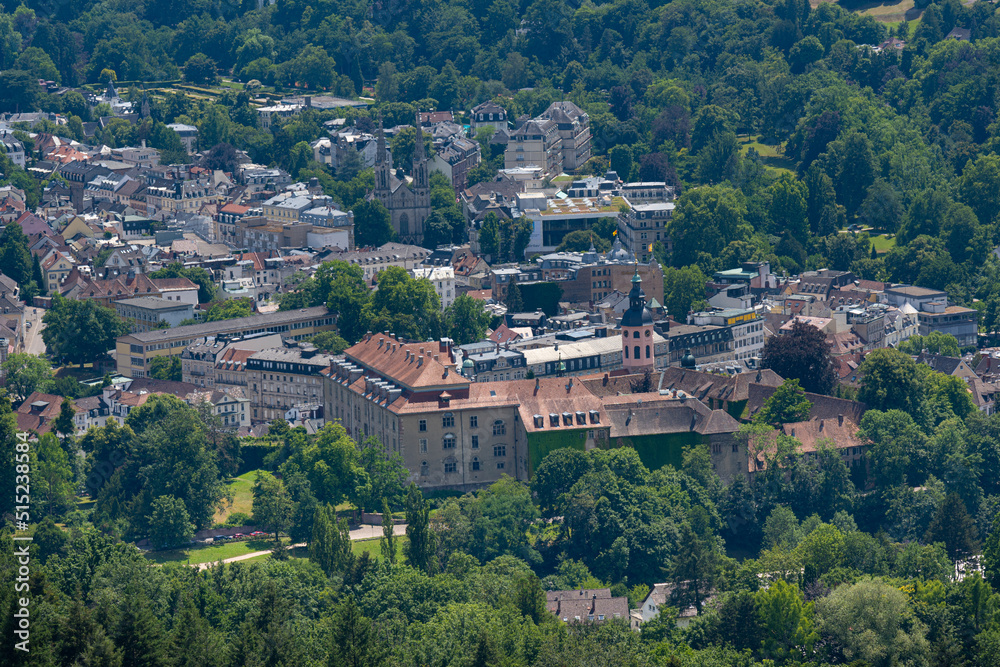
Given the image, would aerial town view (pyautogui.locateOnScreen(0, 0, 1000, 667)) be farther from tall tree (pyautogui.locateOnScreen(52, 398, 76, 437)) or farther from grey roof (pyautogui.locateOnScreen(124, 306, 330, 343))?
tall tree (pyautogui.locateOnScreen(52, 398, 76, 437))

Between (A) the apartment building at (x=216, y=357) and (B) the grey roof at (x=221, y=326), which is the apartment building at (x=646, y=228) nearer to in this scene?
(B) the grey roof at (x=221, y=326)

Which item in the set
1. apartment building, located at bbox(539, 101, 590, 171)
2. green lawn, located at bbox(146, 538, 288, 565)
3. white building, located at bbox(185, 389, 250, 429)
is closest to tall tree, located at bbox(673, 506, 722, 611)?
green lawn, located at bbox(146, 538, 288, 565)

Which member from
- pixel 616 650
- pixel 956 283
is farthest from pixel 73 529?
pixel 956 283

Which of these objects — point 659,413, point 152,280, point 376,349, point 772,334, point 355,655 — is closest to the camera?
point 355,655

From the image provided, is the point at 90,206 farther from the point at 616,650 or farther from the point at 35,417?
the point at 616,650

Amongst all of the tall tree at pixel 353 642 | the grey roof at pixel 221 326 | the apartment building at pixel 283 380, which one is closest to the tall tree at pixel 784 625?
the tall tree at pixel 353 642

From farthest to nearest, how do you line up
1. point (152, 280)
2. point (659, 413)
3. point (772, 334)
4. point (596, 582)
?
point (152, 280), point (772, 334), point (659, 413), point (596, 582)

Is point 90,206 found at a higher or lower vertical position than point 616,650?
higher
